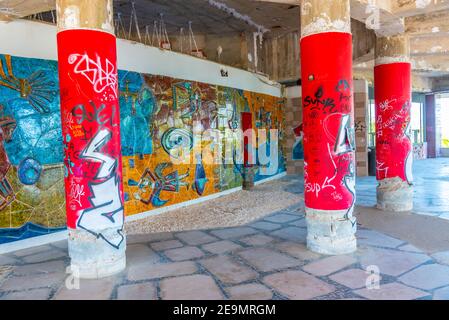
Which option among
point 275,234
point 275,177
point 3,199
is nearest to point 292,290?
point 275,234

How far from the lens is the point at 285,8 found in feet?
34.3

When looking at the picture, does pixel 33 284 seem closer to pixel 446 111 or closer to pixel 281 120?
pixel 281 120

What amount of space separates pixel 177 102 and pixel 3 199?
4557mm

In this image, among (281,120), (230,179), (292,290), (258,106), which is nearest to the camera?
(292,290)

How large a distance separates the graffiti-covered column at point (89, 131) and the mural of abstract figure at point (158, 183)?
3.25 meters

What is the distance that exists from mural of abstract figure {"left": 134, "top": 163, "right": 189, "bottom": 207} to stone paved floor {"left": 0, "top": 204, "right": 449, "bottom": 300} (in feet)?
6.19

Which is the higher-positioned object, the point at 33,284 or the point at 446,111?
the point at 446,111

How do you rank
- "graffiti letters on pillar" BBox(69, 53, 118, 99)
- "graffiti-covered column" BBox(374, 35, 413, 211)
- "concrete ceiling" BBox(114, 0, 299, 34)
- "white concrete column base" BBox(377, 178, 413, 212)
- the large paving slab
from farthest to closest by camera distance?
1. "concrete ceiling" BBox(114, 0, 299, 34)
2. "white concrete column base" BBox(377, 178, 413, 212)
3. "graffiti-covered column" BBox(374, 35, 413, 211)
4. "graffiti letters on pillar" BBox(69, 53, 118, 99)
5. the large paving slab

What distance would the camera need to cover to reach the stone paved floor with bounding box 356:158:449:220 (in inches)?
326

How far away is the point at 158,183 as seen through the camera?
28.4 feet

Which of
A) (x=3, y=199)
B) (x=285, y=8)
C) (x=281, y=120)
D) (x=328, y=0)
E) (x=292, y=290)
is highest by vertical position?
(x=285, y=8)

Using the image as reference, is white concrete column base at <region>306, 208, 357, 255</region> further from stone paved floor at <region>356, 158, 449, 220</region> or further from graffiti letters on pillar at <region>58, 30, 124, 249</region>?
stone paved floor at <region>356, 158, 449, 220</region>

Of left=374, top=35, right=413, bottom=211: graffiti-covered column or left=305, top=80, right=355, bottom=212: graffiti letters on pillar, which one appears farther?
left=374, top=35, right=413, bottom=211: graffiti-covered column

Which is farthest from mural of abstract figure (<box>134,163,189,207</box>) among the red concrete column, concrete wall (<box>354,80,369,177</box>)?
the red concrete column
